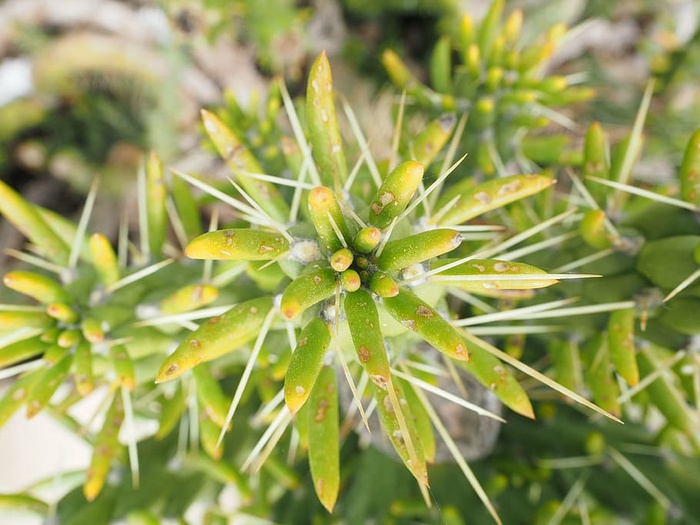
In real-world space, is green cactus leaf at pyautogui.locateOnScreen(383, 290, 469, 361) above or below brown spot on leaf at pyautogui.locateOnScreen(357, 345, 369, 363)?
below

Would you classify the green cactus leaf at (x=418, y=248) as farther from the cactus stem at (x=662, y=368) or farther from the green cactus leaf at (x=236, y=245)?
the cactus stem at (x=662, y=368)

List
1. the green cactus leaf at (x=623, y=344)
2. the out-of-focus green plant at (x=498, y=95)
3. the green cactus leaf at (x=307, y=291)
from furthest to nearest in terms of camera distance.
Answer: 1. the out-of-focus green plant at (x=498, y=95)
2. the green cactus leaf at (x=623, y=344)
3. the green cactus leaf at (x=307, y=291)

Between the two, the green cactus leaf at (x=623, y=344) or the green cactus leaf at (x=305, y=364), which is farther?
the green cactus leaf at (x=623, y=344)

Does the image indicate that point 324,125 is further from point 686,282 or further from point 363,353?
point 686,282

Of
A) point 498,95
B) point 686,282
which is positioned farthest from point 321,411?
point 498,95

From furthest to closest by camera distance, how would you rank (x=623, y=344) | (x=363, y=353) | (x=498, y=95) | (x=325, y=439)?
(x=498, y=95)
(x=623, y=344)
(x=325, y=439)
(x=363, y=353)

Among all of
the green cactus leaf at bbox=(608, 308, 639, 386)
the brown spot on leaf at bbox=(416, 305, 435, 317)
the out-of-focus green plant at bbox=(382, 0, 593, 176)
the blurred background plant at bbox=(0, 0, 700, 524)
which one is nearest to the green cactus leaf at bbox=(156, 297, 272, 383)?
the blurred background plant at bbox=(0, 0, 700, 524)

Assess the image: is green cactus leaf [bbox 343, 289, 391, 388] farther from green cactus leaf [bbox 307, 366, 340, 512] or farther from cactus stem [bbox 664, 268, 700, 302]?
cactus stem [bbox 664, 268, 700, 302]

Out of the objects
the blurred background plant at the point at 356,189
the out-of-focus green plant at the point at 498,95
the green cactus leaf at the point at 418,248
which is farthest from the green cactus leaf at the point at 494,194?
the out-of-focus green plant at the point at 498,95
